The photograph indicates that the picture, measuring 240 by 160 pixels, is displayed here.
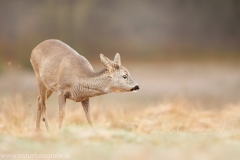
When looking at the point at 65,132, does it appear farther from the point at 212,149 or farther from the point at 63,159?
the point at 212,149

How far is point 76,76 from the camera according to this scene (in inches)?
476

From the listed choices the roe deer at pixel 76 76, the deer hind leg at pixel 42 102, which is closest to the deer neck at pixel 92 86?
the roe deer at pixel 76 76

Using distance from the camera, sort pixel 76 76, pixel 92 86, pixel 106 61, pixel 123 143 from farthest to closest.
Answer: pixel 76 76 < pixel 92 86 < pixel 106 61 < pixel 123 143

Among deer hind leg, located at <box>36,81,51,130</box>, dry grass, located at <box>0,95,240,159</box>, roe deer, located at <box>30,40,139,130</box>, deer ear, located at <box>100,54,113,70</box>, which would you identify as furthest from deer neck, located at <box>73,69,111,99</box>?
deer hind leg, located at <box>36,81,51,130</box>

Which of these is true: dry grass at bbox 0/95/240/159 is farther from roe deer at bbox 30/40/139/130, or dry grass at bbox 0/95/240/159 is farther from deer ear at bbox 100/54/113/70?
deer ear at bbox 100/54/113/70

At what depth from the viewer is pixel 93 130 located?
962cm

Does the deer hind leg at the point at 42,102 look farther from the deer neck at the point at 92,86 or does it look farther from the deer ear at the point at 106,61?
the deer ear at the point at 106,61

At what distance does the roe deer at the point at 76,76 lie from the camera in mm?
11766

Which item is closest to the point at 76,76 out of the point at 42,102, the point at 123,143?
the point at 42,102

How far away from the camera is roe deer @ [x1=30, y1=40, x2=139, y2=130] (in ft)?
38.6

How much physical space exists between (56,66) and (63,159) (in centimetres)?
522

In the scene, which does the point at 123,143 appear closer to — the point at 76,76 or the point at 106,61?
the point at 106,61

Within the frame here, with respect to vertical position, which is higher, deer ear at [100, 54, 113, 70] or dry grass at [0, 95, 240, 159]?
deer ear at [100, 54, 113, 70]

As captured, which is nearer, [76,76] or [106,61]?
[106,61]
